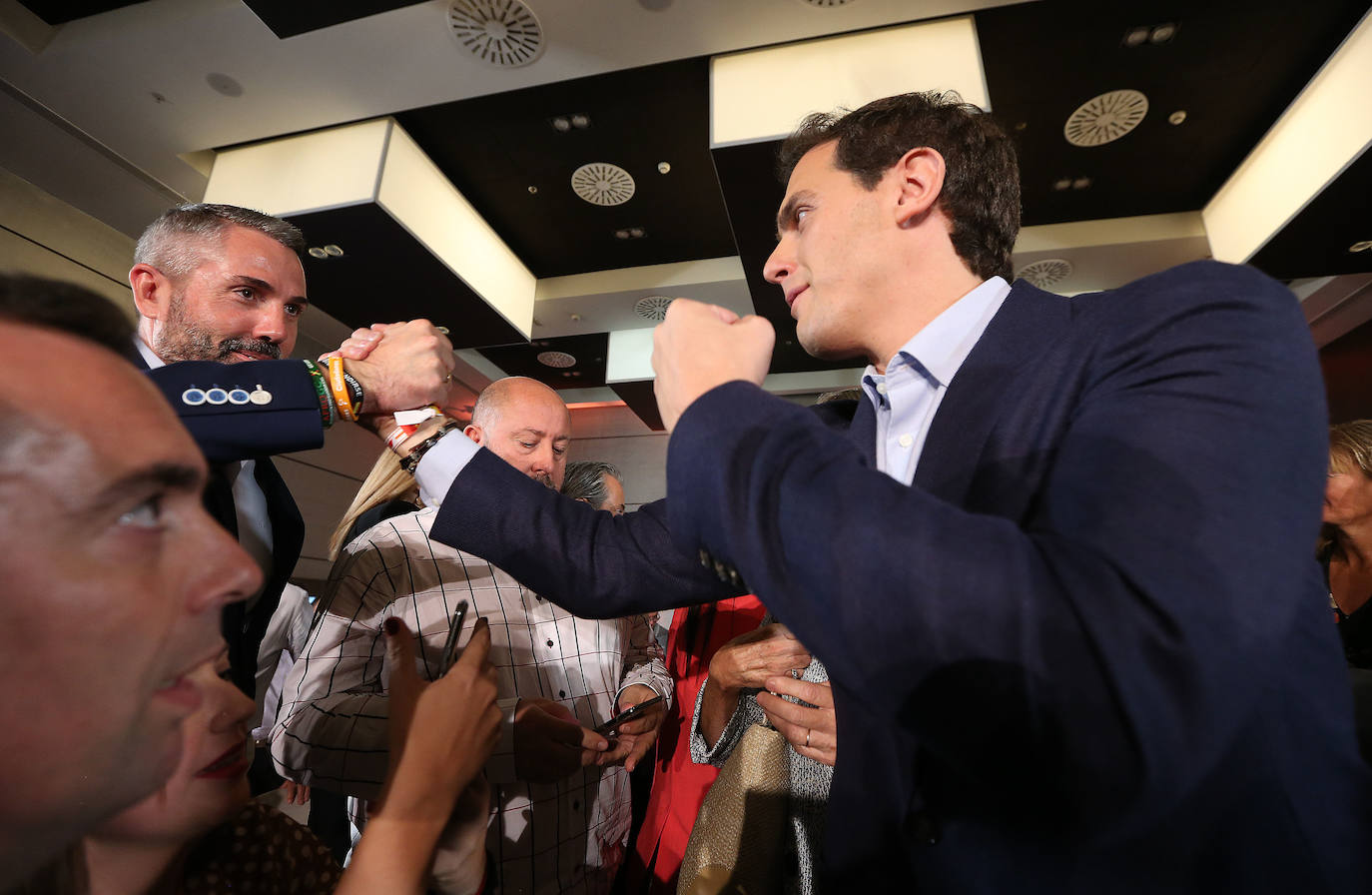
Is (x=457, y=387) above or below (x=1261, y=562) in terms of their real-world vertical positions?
above

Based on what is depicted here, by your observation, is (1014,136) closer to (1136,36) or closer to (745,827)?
(1136,36)

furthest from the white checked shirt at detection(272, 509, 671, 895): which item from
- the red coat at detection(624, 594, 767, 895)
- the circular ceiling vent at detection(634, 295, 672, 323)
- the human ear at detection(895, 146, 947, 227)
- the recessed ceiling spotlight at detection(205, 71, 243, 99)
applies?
the circular ceiling vent at detection(634, 295, 672, 323)

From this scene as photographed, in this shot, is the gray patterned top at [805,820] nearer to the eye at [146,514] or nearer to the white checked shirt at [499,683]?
the white checked shirt at [499,683]

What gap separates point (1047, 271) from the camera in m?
3.92

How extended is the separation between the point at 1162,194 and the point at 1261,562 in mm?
4147

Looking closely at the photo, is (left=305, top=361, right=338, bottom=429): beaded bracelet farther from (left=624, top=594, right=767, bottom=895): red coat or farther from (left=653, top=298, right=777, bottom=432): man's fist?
(left=624, top=594, right=767, bottom=895): red coat

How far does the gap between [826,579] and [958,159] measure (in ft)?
3.72

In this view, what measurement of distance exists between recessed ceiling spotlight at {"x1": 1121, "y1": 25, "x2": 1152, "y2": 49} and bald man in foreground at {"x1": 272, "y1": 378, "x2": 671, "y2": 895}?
303 cm

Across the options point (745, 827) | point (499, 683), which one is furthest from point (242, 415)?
point (745, 827)

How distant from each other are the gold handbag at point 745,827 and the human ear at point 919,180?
1108 mm

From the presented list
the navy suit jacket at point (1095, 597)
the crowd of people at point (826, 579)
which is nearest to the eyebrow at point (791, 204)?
the crowd of people at point (826, 579)

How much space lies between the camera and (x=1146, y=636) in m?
0.41

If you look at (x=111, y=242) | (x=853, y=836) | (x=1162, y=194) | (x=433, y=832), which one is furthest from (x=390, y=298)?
(x=1162, y=194)

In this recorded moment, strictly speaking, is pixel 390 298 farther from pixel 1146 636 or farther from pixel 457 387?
pixel 1146 636
